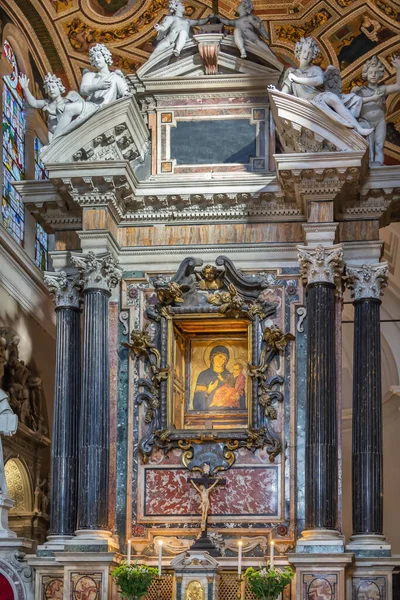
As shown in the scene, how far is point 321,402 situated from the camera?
1638 cm

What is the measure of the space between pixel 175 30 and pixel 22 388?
7.63 m

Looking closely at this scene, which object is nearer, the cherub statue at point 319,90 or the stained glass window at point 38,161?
the cherub statue at point 319,90

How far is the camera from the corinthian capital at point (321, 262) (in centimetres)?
1673

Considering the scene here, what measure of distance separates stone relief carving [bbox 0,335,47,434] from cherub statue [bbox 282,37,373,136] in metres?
7.45

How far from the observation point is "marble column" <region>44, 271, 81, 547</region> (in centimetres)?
1680

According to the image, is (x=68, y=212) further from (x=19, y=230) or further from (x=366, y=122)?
(x=19, y=230)

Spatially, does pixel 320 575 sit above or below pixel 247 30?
below

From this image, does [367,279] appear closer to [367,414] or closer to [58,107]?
[367,414]

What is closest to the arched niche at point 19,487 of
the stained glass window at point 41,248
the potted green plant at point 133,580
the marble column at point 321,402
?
the stained glass window at point 41,248

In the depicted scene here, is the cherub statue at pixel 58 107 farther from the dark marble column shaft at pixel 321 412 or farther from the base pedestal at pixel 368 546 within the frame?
the base pedestal at pixel 368 546

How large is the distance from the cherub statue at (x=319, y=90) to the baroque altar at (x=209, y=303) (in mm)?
24

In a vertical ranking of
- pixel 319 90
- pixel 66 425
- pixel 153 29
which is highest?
pixel 153 29

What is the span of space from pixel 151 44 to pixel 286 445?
10044 millimetres

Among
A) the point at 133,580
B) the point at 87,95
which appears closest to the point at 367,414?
the point at 133,580
